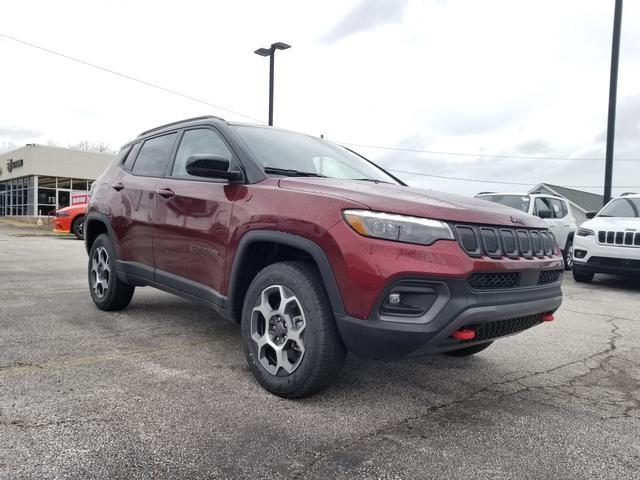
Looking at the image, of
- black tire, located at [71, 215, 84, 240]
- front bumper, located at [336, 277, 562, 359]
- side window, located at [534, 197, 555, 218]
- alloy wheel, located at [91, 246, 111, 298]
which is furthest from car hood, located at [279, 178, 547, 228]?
black tire, located at [71, 215, 84, 240]

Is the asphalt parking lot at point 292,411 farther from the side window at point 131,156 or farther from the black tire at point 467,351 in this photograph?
the side window at point 131,156

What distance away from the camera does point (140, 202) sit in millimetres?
4387

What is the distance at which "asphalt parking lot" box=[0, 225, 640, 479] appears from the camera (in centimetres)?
222

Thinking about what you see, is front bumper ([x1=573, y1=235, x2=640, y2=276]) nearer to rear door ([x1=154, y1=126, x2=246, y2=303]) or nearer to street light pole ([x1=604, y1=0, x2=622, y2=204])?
street light pole ([x1=604, y1=0, x2=622, y2=204])

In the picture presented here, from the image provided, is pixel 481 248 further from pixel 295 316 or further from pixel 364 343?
pixel 295 316

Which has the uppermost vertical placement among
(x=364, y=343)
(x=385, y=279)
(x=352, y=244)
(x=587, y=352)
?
(x=352, y=244)

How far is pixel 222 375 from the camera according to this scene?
329 cm

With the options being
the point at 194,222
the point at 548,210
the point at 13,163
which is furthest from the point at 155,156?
the point at 13,163

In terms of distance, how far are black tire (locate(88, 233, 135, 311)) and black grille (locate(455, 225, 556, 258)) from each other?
134 inches

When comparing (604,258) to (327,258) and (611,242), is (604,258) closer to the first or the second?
(611,242)

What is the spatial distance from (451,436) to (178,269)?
7.58 ft

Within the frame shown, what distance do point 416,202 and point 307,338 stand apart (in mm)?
939

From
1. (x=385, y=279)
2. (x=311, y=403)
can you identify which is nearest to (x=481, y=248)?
(x=385, y=279)

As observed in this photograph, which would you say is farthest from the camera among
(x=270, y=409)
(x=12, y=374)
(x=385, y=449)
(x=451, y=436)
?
(x=12, y=374)
